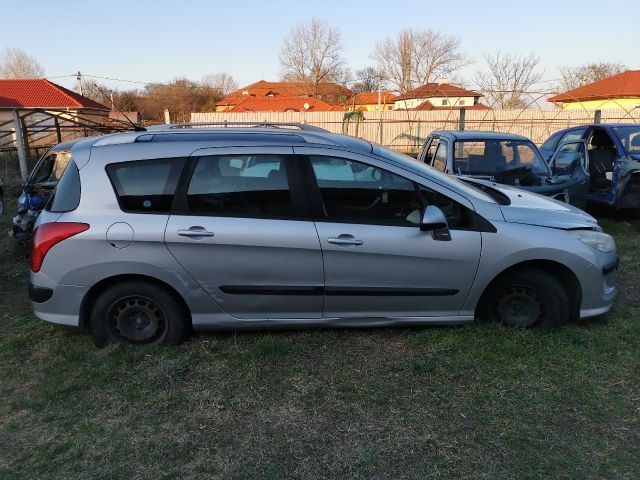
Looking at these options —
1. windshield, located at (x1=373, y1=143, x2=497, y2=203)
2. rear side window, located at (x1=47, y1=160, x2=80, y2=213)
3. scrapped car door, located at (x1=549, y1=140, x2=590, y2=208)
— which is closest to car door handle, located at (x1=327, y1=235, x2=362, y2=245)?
windshield, located at (x1=373, y1=143, x2=497, y2=203)

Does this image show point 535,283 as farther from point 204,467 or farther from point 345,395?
point 204,467

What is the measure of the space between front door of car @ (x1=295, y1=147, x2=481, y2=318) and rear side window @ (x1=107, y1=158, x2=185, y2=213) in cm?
96

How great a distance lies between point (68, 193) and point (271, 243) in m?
1.54

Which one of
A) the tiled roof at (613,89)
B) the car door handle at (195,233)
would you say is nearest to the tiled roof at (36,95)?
the tiled roof at (613,89)

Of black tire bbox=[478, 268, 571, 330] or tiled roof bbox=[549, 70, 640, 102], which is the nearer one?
black tire bbox=[478, 268, 571, 330]

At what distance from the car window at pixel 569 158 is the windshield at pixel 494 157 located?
915 mm

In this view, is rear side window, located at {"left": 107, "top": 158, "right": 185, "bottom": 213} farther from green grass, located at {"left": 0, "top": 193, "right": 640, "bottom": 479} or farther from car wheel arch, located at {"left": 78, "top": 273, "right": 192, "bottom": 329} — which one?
green grass, located at {"left": 0, "top": 193, "right": 640, "bottom": 479}

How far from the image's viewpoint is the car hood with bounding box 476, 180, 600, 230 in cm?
386

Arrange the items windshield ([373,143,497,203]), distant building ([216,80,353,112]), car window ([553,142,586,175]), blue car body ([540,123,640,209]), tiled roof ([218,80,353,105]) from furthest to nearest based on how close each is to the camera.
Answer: tiled roof ([218,80,353,105]) → distant building ([216,80,353,112]) → car window ([553,142,586,175]) → blue car body ([540,123,640,209]) → windshield ([373,143,497,203])

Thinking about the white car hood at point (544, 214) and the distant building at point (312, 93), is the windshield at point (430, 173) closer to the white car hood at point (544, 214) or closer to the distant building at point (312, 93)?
the white car hood at point (544, 214)

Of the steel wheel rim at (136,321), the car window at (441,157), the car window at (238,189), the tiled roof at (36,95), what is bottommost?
the steel wheel rim at (136,321)

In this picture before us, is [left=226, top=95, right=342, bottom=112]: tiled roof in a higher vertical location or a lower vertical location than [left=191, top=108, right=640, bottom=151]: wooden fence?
higher

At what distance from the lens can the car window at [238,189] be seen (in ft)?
12.1

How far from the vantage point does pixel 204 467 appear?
2.62 meters
